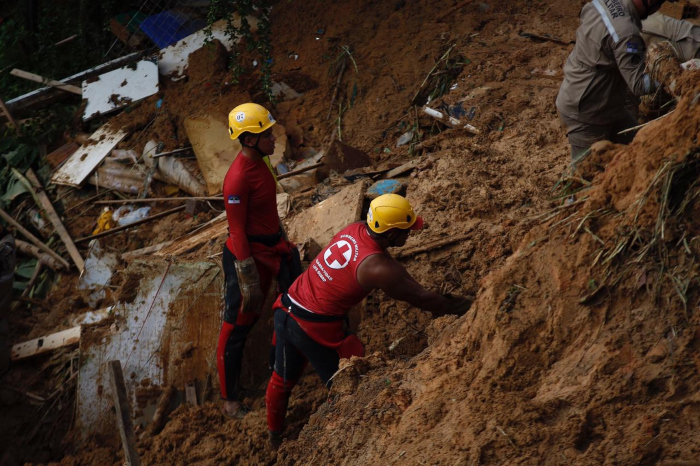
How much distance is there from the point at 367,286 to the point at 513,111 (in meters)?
3.58

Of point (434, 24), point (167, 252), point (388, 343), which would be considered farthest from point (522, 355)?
point (434, 24)

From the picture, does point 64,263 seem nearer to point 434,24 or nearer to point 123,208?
point 123,208

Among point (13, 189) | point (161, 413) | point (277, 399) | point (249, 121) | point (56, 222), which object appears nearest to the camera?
point (277, 399)

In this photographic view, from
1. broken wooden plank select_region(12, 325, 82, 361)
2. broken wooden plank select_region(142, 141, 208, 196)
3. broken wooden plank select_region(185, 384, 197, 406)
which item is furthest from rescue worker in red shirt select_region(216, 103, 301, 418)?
broken wooden plank select_region(142, 141, 208, 196)

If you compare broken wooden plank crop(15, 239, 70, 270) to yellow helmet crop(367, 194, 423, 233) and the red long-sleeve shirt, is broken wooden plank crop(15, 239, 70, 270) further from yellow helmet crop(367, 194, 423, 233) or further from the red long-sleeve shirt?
yellow helmet crop(367, 194, 423, 233)

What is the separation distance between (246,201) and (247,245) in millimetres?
357

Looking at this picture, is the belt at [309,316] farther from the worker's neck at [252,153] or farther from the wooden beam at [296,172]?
the wooden beam at [296,172]

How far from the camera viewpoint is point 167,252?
7.34 m

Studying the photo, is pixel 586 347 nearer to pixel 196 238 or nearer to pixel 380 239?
pixel 380 239

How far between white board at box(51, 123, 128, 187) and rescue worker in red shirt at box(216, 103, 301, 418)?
489 centimetres

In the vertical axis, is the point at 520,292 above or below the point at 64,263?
above

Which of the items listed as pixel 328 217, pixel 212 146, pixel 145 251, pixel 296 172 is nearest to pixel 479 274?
pixel 328 217

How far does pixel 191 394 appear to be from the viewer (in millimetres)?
5926

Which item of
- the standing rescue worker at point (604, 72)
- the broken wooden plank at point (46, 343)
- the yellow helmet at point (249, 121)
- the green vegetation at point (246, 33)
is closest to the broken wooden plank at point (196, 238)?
the broken wooden plank at point (46, 343)
